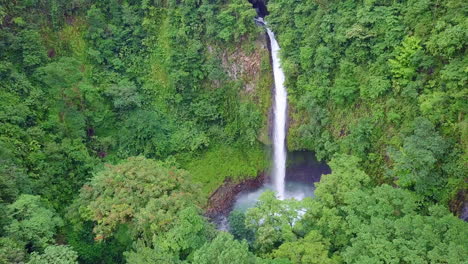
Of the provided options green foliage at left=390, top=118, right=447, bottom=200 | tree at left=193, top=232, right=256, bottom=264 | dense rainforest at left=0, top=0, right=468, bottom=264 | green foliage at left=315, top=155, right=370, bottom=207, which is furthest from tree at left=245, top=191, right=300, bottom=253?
green foliage at left=390, top=118, right=447, bottom=200

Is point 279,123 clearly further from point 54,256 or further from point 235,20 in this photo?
point 54,256

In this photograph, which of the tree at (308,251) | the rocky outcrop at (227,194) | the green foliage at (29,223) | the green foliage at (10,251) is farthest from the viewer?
the rocky outcrop at (227,194)

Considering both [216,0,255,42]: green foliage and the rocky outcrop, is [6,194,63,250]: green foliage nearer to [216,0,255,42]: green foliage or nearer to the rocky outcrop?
the rocky outcrop

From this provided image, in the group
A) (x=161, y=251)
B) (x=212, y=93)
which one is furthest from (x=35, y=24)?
(x=161, y=251)

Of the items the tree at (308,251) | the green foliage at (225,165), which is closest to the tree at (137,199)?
the tree at (308,251)

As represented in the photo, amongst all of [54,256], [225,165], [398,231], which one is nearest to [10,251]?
[54,256]

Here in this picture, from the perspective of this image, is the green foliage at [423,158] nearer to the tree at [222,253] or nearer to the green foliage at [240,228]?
the tree at [222,253]
